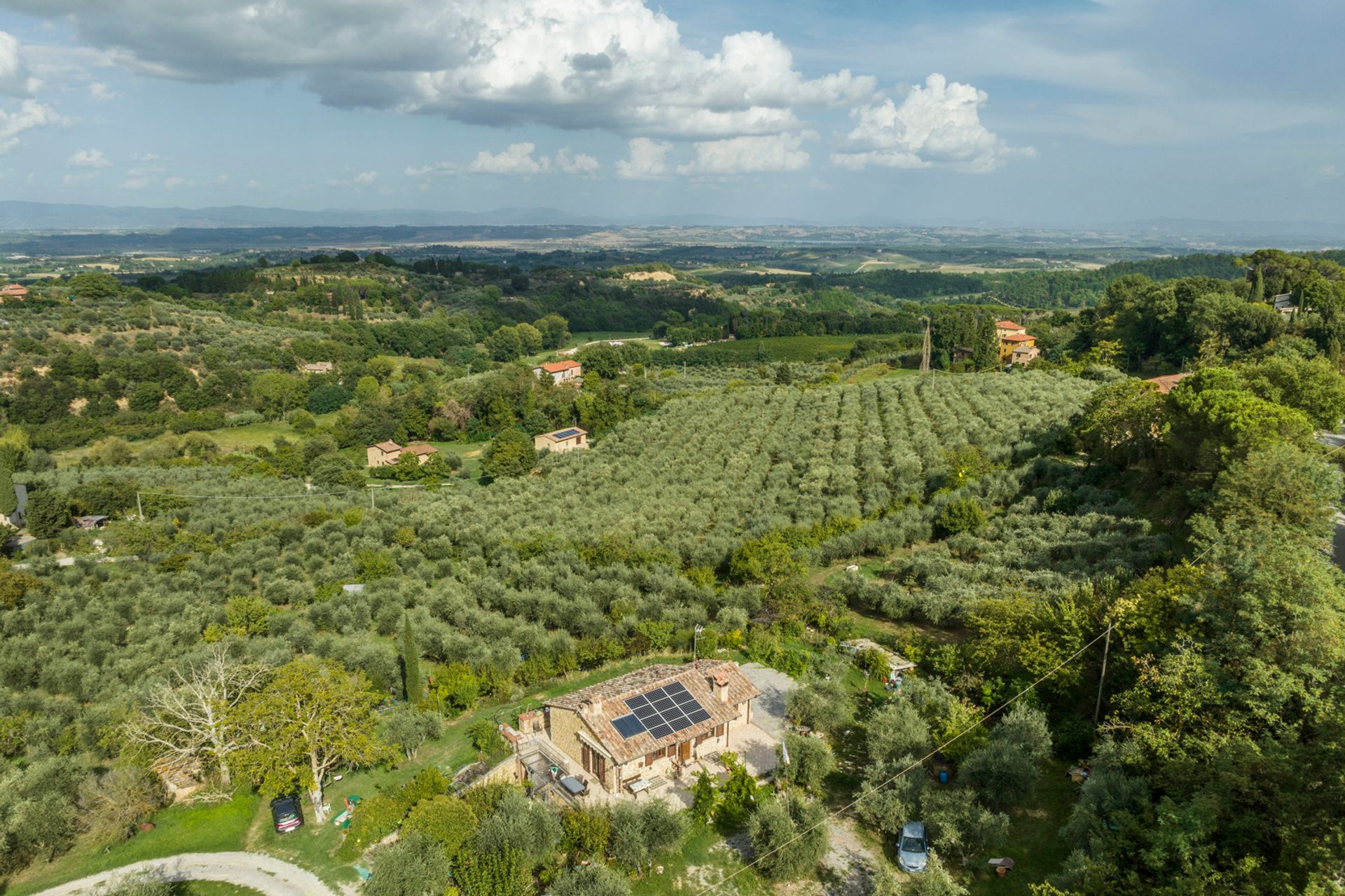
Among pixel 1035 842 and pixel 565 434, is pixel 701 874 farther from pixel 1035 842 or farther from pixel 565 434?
pixel 565 434

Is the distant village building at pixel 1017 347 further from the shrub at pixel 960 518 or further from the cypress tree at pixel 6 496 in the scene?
the cypress tree at pixel 6 496

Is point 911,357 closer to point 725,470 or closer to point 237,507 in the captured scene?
point 725,470

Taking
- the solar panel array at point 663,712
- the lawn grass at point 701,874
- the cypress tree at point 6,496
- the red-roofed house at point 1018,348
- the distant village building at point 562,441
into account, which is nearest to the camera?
the lawn grass at point 701,874

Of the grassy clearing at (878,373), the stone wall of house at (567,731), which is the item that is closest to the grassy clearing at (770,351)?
the grassy clearing at (878,373)

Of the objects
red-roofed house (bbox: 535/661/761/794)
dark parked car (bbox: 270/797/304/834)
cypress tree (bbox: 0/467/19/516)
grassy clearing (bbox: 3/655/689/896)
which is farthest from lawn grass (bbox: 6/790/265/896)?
cypress tree (bbox: 0/467/19/516)

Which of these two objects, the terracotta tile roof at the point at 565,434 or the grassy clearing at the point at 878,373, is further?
the grassy clearing at the point at 878,373

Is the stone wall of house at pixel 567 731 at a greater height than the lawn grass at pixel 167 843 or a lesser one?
greater

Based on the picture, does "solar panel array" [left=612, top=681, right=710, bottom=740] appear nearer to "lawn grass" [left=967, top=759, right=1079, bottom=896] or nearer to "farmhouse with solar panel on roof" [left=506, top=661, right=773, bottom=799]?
"farmhouse with solar panel on roof" [left=506, top=661, right=773, bottom=799]
